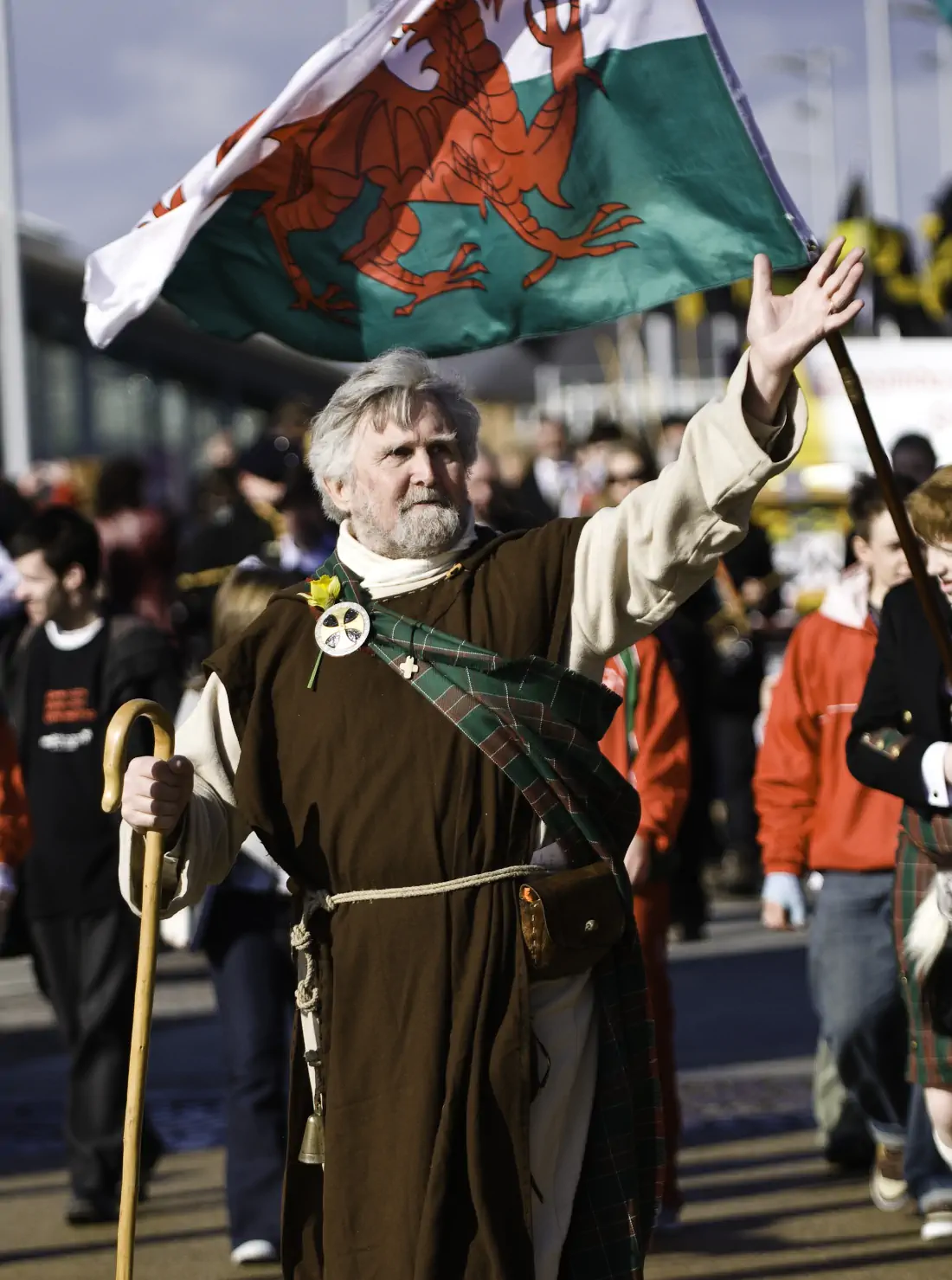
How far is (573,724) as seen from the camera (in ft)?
14.5

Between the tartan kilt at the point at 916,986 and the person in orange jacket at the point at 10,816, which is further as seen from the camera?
the person in orange jacket at the point at 10,816

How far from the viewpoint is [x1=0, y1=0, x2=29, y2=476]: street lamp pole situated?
1970 centimetres

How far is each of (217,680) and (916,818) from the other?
6.71ft

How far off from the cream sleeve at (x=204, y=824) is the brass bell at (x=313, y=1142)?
0.48 m

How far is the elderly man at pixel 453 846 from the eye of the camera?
425 cm

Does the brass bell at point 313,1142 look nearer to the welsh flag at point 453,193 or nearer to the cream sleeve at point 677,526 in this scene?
the cream sleeve at point 677,526

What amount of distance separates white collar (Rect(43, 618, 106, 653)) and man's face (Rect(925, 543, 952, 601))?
3.05 m

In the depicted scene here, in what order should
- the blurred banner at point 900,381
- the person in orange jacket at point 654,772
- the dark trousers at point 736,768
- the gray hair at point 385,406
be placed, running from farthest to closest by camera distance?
the blurred banner at point 900,381 < the dark trousers at point 736,768 < the person in orange jacket at point 654,772 < the gray hair at point 385,406

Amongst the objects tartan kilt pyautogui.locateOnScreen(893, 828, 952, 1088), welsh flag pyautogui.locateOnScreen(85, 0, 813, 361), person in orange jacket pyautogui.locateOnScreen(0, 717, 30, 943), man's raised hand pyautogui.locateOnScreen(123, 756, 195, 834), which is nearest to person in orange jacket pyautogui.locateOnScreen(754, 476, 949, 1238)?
tartan kilt pyautogui.locateOnScreen(893, 828, 952, 1088)

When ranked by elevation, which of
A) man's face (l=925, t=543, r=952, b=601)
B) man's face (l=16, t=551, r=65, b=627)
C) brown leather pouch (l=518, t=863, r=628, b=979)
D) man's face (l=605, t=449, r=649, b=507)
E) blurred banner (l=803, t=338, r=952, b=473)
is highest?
blurred banner (l=803, t=338, r=952, b=473)

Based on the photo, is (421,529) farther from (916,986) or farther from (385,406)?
(916,986)

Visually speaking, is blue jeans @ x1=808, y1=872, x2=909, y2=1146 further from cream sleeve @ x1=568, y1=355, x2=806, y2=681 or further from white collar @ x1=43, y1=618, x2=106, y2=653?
cream sleeve @ x1=568, y1=355, x2=806, y2=681

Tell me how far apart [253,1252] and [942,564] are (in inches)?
109

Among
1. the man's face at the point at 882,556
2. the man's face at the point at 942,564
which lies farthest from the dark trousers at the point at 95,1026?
the man's face at the point at 942,564
